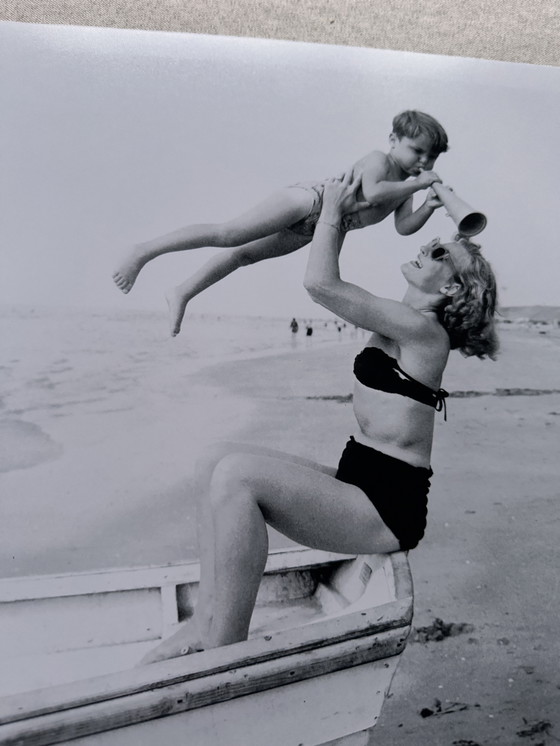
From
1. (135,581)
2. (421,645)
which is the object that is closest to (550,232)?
(421,645)

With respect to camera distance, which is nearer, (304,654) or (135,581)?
(304,654)

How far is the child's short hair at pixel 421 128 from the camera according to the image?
4.85ft

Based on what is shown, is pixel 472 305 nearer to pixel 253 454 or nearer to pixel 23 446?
pixel 253 454

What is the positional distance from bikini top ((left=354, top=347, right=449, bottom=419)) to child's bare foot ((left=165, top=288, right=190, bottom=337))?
39 centimetres

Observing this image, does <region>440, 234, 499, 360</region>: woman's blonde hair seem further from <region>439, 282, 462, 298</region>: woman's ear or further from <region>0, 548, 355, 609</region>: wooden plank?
<region>0, 548, 355, 609</region>: wooden plank

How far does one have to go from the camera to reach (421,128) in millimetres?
1492

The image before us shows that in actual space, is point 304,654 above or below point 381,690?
above

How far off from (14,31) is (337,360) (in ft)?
3.12

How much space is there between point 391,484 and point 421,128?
2.46 ft

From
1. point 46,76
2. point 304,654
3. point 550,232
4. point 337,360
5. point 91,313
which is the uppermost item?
point 46,76

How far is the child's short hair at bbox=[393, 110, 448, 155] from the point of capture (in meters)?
1.48

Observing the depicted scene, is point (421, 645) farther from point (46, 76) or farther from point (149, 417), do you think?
point (46, 76)

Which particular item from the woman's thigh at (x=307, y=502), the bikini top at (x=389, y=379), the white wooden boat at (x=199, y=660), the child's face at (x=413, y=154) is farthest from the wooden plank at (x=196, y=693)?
the child's face at (x=413, y=154)

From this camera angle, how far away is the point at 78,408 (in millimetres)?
1479
